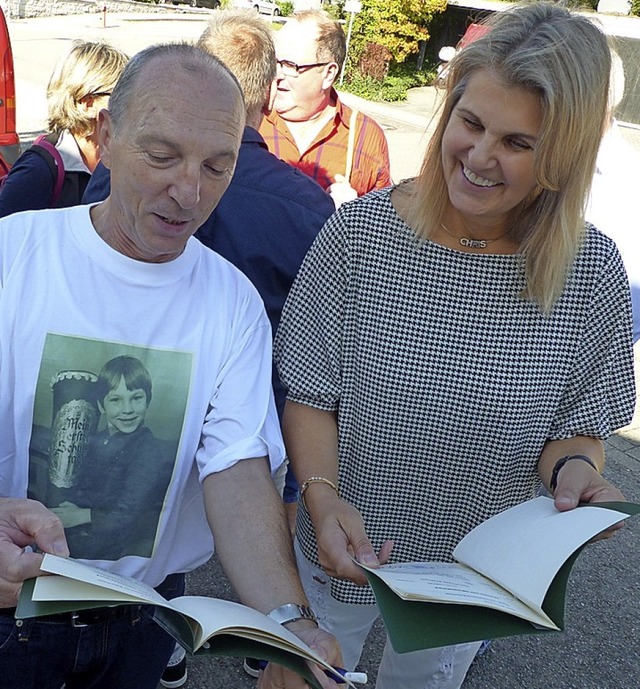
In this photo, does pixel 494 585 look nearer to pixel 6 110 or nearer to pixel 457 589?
pixel 457 589

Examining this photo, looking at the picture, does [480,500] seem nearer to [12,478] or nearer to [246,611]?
[246,611]

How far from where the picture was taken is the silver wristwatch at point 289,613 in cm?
128

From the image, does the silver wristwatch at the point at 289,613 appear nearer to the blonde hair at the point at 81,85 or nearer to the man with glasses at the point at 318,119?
the blonde hair at the point at 81,85

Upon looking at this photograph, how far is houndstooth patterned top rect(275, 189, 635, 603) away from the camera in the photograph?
5.71 ft

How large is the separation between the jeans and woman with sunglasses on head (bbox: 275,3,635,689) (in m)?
0.43

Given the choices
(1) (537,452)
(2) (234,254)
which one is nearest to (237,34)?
(2) (234,254)

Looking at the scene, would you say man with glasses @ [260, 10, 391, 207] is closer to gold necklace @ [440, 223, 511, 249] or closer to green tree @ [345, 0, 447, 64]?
gold necklace @ [440, 223, 511, 249]

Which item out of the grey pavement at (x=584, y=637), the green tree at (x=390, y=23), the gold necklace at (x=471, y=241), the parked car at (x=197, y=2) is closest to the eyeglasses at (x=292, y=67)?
the grey pavement at (x=584, y=637)

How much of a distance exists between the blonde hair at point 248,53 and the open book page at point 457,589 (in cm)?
153

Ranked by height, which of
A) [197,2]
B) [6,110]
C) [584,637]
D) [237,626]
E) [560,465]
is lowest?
[584,637]

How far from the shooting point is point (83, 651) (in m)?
1.50

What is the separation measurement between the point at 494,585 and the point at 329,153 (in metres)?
2.56

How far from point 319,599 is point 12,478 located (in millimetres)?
936

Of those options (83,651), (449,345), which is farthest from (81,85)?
(83,651)
